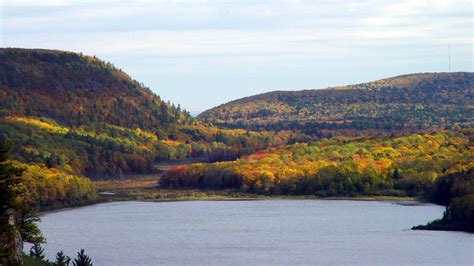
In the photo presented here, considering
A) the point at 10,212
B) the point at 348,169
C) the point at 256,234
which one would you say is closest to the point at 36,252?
the point at 10,212

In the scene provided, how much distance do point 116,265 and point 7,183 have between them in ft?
116

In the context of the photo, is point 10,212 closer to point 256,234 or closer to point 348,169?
point 256,234

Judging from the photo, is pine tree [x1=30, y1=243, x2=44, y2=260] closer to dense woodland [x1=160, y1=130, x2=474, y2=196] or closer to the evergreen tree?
the evergreen tree

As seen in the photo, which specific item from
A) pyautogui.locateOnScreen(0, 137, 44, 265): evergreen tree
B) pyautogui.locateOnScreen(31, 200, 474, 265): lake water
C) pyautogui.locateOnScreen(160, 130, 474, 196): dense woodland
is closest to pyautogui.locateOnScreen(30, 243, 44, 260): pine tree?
pyautogui.locateOnScreen(0, 137, 44, 265): evergreen tree

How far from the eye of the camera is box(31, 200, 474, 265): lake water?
99.9 m

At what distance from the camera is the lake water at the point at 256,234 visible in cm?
9988

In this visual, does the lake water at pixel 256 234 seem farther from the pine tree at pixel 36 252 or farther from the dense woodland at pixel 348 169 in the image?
the pine tree at pixel 36 252

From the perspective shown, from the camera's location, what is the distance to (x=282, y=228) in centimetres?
12381

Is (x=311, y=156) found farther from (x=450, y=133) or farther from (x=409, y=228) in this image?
(x=409, y=228)

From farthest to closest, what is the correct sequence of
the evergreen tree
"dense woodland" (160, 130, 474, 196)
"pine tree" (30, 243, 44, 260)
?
"dense woodland" (160, 130, 474, 196) < "pine tree" (30, 243, 44, 260) < the evergreen tree

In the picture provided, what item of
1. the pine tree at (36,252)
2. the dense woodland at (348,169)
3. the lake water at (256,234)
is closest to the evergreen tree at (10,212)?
the pine tree at (36,252)

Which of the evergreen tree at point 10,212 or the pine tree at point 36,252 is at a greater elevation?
the evergreen tree at point 10,212

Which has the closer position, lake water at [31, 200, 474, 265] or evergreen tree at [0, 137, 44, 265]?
evergreen tree at [0, 137, 44, 265]

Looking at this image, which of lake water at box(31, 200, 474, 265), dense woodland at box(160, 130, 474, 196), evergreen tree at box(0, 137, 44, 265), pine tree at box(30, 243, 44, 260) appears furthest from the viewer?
dense woodland at box(160, 130, 474, 196)
